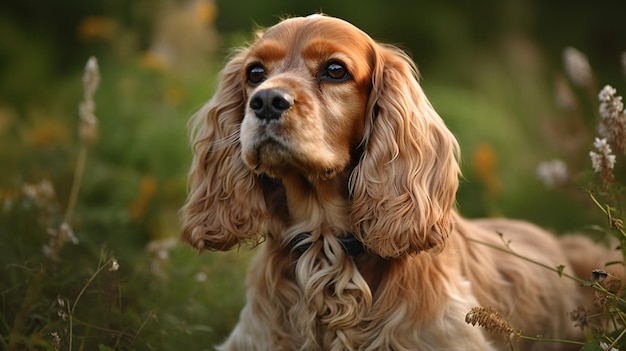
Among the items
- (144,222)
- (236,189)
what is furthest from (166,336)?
(144,222)

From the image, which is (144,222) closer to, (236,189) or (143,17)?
(236,189)

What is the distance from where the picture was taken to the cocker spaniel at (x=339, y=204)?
296 centimetres

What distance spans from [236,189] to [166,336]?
0.62 m

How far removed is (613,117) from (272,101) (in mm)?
1154

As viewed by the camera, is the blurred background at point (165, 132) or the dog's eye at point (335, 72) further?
the blurred background at point (165, 132)

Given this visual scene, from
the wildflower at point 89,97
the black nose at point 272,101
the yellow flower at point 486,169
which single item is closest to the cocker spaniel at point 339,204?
the black nose at point 272,101

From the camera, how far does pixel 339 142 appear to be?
9.93ft

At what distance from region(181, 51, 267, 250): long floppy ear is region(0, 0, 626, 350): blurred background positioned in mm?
352

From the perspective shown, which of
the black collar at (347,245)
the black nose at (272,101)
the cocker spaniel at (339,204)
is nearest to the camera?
the black nose at (272,101)

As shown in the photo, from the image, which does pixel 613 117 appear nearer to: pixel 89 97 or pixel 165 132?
pixel 89 97

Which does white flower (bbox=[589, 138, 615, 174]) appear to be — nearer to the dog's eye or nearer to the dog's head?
the dog's head

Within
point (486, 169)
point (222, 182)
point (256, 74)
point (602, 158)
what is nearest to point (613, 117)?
point (602, 158)

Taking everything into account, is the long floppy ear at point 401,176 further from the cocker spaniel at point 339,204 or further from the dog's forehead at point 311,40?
the dog's forehead at point 311,40

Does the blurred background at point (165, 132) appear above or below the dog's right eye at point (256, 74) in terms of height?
below
